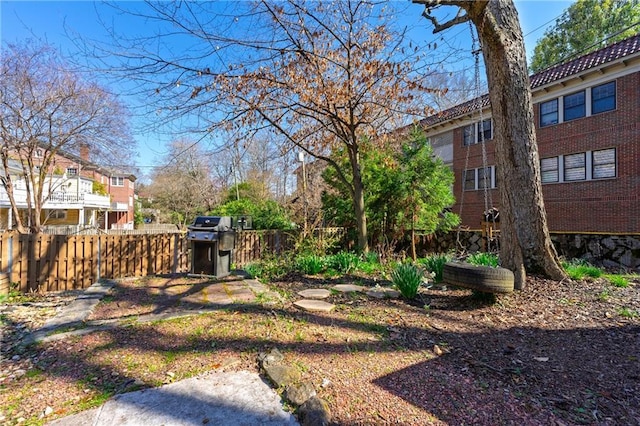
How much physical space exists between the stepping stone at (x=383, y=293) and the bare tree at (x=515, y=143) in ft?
5.23

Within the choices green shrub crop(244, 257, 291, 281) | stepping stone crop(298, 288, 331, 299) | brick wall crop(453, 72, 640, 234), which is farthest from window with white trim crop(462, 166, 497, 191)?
stepping stone crop(298, 288, 331, 299)

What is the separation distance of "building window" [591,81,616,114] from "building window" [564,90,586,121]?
0.34 m

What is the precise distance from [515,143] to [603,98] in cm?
1084

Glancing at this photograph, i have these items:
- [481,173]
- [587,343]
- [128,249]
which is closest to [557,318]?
[587,343]

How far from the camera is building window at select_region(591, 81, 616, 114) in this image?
36.7 ft

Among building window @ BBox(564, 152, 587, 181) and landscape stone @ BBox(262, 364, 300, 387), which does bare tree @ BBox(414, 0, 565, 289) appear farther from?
building window @ BBox(564, 152, 587, 181)

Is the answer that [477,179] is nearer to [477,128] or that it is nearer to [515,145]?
[477,128]

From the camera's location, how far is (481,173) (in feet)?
52.2

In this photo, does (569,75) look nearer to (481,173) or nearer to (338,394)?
(481,173)

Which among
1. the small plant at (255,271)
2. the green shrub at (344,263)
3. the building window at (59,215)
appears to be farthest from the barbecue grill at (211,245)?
the building window at (59,215)

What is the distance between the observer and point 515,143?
437 cm

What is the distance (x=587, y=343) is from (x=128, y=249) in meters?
7.96

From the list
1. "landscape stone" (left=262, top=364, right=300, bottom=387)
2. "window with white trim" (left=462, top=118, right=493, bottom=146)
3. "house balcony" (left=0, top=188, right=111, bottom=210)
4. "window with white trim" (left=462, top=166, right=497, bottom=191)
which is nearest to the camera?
"landscape stone" (left=262, top=364, right=300, bottom=387)

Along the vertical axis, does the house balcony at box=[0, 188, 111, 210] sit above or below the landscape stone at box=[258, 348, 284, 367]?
above
